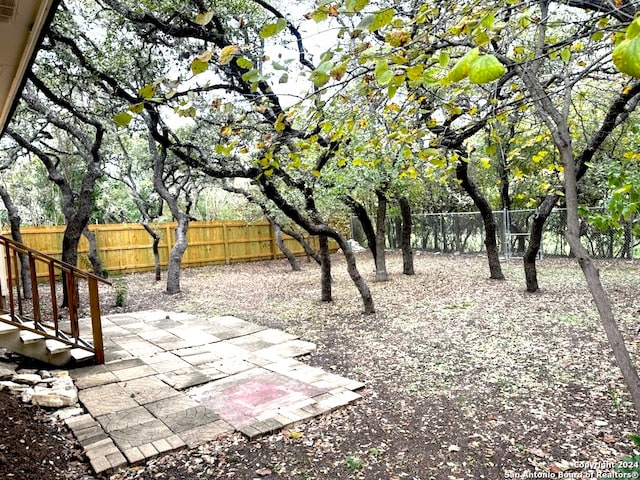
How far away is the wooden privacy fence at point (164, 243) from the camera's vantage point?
11602mm

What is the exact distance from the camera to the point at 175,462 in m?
2.53

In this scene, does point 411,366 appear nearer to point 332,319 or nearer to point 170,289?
point 332,319

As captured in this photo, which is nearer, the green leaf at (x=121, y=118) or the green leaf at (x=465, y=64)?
the green leaf at (x=465, y=64)

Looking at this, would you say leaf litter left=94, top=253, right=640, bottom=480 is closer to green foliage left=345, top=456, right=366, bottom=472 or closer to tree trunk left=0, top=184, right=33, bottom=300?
green foliage left=345, top=456, right=366, bottom=472

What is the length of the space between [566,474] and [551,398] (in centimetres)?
101

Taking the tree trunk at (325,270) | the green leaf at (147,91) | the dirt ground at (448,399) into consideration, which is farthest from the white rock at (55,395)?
the tree trunk at (325,270)

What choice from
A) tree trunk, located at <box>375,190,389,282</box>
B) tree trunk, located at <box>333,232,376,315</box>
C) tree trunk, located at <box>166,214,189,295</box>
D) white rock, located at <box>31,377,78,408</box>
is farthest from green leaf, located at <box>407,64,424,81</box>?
tree trunk, located at <box>166,214,189,295</box>

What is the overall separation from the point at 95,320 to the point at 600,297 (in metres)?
4.18

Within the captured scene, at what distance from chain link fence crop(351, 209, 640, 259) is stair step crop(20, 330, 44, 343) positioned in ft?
26.4

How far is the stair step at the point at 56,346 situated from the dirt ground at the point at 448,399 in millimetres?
1037

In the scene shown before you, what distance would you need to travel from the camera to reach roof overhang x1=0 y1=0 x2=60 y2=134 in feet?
6.27

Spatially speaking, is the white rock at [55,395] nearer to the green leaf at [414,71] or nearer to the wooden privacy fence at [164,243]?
the green leaf at [414,71]

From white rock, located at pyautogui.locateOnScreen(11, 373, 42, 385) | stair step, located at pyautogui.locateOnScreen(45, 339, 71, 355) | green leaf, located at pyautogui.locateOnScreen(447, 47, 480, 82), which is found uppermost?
green leaf, located at pyautogui.locateOnScreen(447, 47, 480, 82)

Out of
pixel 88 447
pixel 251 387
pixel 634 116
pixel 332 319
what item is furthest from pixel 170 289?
pixel 634 116
